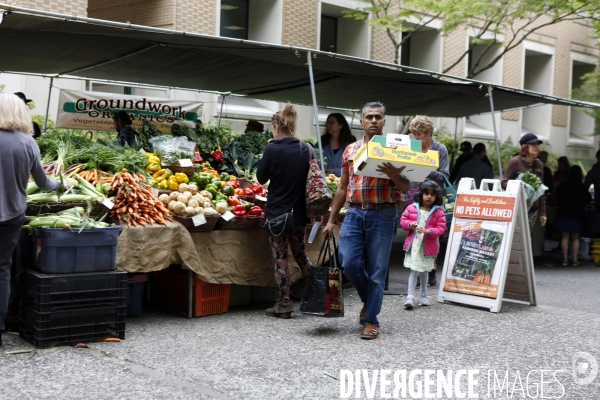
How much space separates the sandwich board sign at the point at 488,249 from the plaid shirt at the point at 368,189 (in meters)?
2.11

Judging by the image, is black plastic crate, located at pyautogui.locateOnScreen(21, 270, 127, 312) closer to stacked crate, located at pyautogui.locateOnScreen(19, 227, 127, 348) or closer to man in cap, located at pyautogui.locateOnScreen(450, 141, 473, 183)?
stacked crate, located at pyautogui.locateOnScreen(19, 227, 127, 348)

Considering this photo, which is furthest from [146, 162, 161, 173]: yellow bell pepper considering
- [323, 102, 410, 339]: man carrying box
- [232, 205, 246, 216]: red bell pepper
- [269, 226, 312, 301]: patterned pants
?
[323, 102, 410, 339]: man carrying box

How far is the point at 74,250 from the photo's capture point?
608 centimetres

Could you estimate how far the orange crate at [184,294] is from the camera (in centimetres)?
738

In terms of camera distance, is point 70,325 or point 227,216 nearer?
point 70,325

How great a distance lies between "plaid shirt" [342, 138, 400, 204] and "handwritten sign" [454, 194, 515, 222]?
2133mm

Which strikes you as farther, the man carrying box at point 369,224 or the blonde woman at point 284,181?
the blonde woman at point 284,181

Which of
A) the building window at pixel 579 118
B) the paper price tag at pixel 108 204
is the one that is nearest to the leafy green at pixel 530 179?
the paper price tag at pixel 108 204

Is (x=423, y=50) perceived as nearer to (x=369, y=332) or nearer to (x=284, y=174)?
(x=284, y=174)

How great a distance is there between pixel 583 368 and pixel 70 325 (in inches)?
161

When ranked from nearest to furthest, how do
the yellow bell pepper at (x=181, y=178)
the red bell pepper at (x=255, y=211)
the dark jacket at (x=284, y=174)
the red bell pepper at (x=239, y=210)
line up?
the dark jacket at (x=284, y=174), the red bell pepper at (x=239, y=210), the red bell pepper at (x=255, y=211), the yellow bell pepper at (x=181, y=178)

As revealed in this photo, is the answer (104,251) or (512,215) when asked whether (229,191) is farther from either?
(512,215)

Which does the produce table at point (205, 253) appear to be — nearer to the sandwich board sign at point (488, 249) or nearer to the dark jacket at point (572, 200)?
the sandwich board sign at point (488, 249)

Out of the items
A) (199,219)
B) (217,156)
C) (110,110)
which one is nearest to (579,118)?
(110,110)
